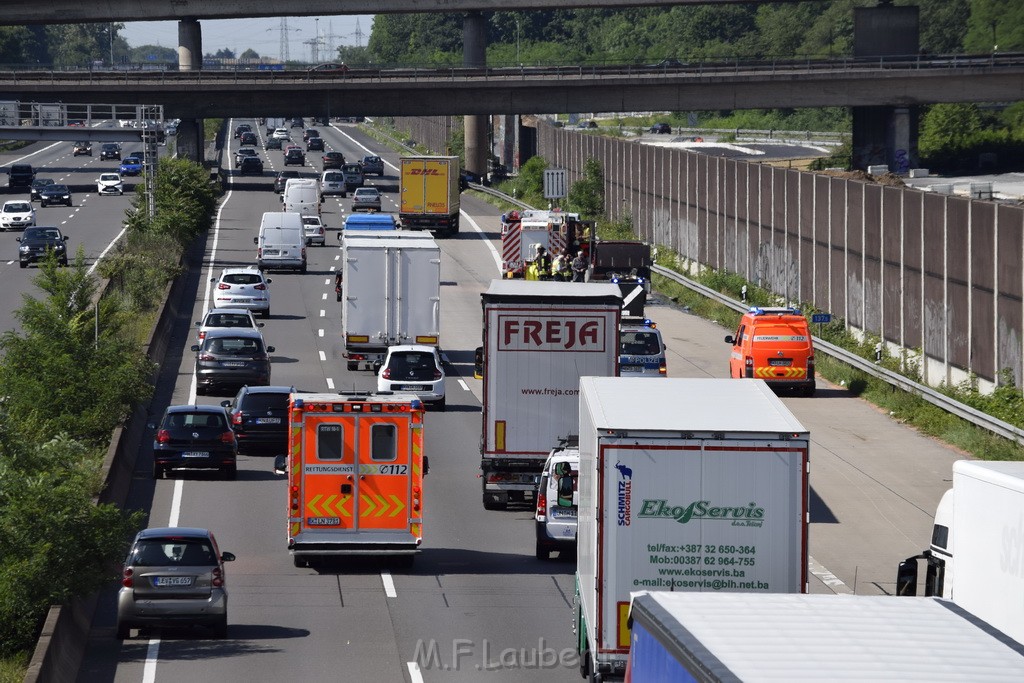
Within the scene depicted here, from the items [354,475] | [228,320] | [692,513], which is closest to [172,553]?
[354,475]

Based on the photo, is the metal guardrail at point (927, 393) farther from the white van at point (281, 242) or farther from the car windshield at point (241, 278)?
the white van at point (281, 242)

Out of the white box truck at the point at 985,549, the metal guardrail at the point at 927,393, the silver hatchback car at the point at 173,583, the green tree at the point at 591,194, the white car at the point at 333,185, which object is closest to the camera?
the white box truck at the point at 985,549

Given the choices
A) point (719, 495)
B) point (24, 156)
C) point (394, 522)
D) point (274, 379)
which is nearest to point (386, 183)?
point (24, 156)

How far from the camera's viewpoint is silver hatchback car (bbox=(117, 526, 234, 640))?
20500 millimetres

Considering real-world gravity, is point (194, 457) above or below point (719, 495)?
below

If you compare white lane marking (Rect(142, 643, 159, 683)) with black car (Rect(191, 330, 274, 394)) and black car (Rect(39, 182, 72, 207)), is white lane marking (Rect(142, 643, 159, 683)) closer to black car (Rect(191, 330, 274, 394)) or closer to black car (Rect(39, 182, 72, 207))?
black car (Rect(191, 330, 274, 394))

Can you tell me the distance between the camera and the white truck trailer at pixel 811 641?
27.6 feet

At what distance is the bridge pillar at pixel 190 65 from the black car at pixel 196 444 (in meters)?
77.4

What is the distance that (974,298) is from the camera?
39188 millimetres

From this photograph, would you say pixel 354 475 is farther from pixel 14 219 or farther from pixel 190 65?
pixel 190 65

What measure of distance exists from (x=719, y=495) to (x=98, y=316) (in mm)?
26727

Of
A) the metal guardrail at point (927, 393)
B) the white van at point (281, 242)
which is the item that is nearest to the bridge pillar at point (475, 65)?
the white van at point (281, 242)

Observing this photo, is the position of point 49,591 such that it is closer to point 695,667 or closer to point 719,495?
point 719,495

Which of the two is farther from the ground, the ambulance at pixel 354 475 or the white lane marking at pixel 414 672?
the ambulance at pixel 354 475
